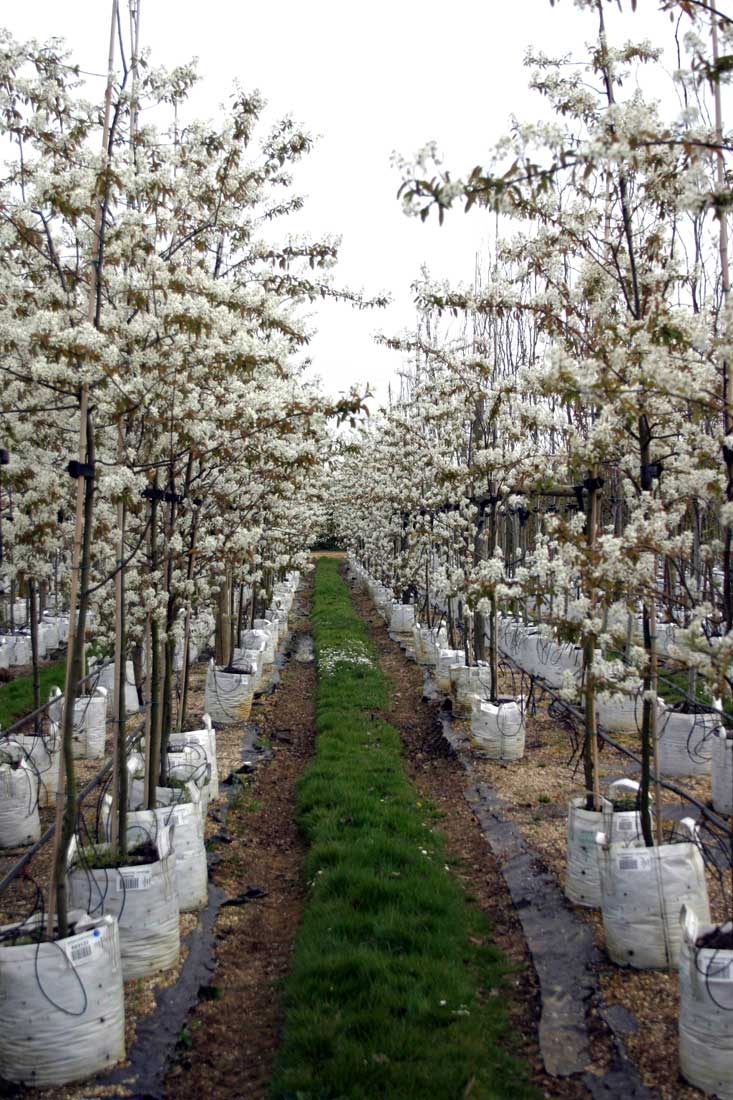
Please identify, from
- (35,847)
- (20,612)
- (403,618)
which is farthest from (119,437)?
(20,612)

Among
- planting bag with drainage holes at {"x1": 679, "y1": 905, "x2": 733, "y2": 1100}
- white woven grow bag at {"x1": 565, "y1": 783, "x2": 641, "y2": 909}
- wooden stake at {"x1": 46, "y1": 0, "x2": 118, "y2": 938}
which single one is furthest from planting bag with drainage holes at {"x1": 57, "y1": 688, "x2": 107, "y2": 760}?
planting bag with drainage holes at {"x1": 679, "y1": 905, "x2": 733, "y2": 1100}

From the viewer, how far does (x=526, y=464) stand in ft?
25.8

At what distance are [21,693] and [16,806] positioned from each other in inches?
225

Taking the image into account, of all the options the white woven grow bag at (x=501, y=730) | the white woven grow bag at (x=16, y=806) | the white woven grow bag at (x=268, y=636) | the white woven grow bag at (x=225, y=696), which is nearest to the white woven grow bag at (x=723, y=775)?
the white woven grow bag at (x=501, y=730)

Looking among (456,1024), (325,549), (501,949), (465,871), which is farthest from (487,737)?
(325,549)

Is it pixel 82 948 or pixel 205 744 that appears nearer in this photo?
pixel 82 948

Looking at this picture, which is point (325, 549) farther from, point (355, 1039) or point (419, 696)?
point (355, 1039)

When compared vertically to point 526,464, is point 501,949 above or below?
below

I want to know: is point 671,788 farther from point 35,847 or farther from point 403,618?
point 403,618

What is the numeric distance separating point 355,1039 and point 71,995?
3.87 ft

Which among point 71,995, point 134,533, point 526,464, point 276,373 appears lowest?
point 71,995

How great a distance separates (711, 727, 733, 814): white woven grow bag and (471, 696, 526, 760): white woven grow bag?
224 centimetres

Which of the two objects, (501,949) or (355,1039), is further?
(501,949)

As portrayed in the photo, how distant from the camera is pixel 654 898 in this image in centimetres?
450
